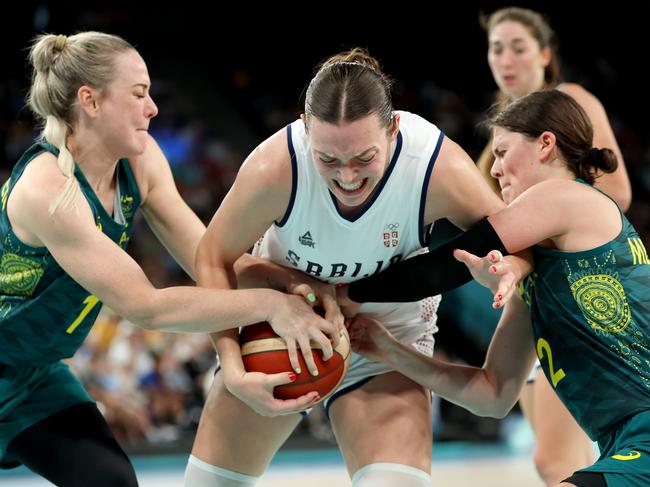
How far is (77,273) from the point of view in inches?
118

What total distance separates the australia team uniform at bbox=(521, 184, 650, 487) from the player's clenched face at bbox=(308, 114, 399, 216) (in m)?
0.63

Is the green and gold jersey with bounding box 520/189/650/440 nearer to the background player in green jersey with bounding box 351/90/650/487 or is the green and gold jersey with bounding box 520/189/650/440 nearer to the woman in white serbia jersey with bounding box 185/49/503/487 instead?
the background player in green jersey with bounding box 351/90/650/487

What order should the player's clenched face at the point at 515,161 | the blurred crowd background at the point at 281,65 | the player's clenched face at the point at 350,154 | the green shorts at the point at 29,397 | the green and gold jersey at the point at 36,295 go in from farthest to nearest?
the blurred crowd background at the point at 281,65 < the green shorts at the point at 29,397 < the green and gold jersey at the point at 36,295 < the player's clenched face at the point at 515,161 < the player's clenched face at the point at 350,154

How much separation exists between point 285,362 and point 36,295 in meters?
0.98

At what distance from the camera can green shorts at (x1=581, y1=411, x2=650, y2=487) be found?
2.52 metres

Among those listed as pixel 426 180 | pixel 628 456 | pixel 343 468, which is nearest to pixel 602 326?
pixel 628 456

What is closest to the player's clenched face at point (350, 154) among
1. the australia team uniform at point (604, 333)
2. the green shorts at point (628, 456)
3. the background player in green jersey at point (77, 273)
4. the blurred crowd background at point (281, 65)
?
the background player in green jersey at point (77, 273)

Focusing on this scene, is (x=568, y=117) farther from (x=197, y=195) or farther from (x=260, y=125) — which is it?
(x=260, y=125)

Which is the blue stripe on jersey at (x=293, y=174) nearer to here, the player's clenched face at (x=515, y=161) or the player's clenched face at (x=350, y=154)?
the player's clenched face at (x=350, y=154)

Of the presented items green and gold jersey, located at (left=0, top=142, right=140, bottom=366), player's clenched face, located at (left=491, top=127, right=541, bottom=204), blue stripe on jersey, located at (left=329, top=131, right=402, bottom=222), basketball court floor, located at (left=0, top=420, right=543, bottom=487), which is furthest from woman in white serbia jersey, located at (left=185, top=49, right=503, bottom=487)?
basketball court floor, located at (left=0, top=420, right=543, bottom=487)

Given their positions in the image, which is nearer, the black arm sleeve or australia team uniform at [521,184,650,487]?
australia team uniform at [521,184,650,487]

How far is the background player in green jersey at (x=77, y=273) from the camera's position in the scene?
2965 mm

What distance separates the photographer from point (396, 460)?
3.05m

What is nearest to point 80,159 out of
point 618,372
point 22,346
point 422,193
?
point 22,346
